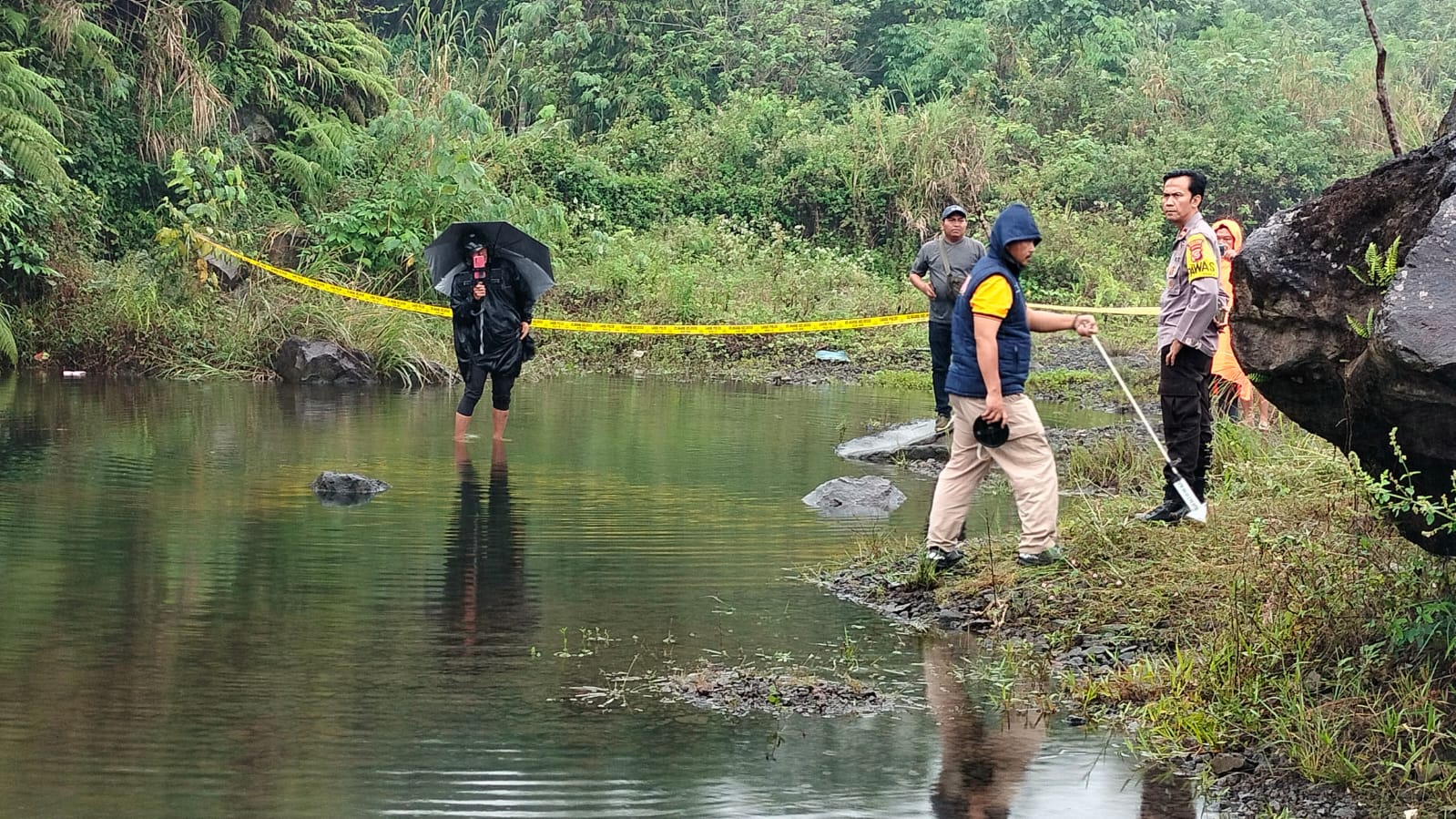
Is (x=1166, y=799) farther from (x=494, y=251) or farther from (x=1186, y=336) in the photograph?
(x=494, y=251)

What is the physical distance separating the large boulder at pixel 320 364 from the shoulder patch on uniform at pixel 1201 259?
1150cm

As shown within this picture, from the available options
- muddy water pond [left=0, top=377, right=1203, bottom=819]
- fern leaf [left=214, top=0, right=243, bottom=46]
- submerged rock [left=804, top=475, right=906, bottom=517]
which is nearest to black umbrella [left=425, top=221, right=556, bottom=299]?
muddy water pond [left=0, top=377, right=1203, bottom=819]

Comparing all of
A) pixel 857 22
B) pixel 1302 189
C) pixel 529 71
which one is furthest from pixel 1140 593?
pixel 857 22

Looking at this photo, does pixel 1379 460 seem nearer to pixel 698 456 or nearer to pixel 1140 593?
pixel 1140 593

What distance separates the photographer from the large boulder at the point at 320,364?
18141mm

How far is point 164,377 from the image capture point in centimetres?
1836

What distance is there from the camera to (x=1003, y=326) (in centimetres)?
786

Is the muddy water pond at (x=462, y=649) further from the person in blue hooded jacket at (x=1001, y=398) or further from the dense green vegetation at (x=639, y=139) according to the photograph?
the dense green vegetation at (x=639, y=139)

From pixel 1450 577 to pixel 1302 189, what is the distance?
80.7 ft

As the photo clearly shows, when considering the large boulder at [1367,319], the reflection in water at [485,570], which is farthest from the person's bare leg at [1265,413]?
the large boulder at [1367,319]

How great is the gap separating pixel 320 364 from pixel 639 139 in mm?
12437

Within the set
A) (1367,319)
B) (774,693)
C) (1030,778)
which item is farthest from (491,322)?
(1367,319)

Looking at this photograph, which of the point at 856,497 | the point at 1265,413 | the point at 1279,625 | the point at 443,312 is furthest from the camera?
the point at 443,312

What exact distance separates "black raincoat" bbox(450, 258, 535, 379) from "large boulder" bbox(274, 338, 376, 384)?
18.2 feet
